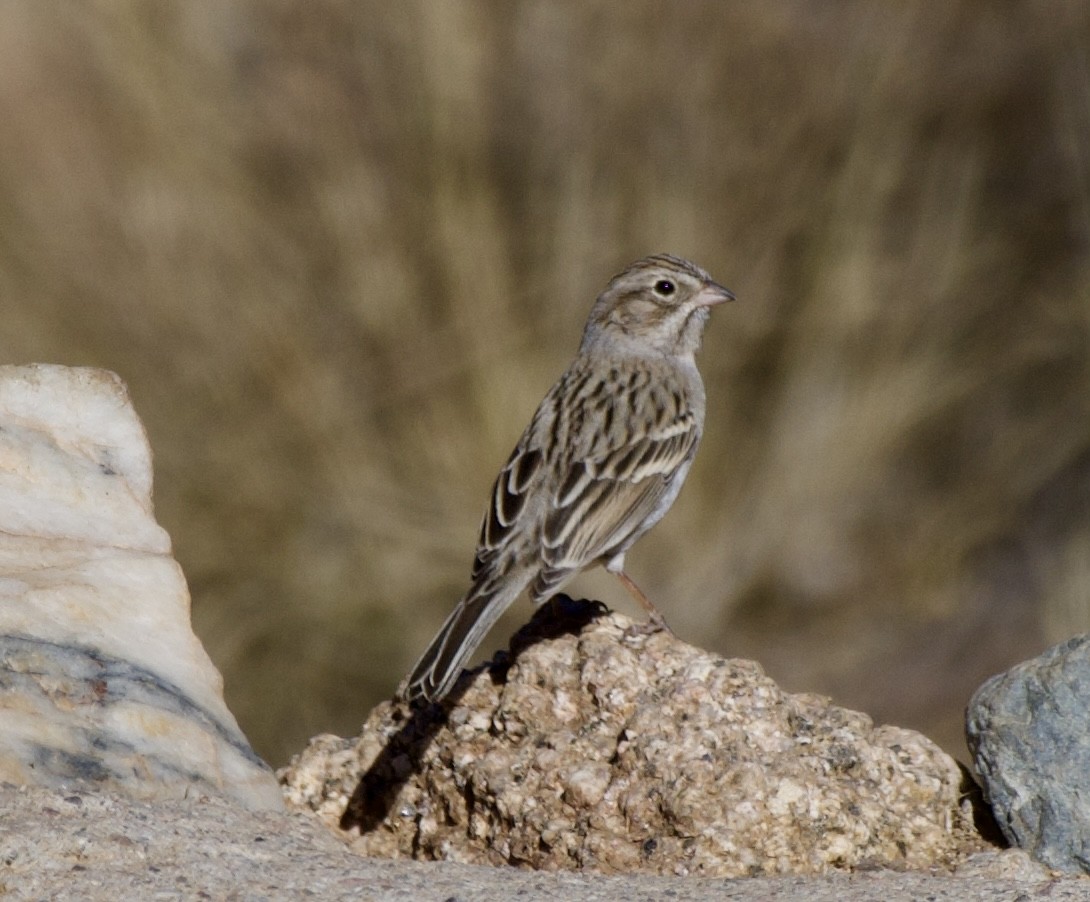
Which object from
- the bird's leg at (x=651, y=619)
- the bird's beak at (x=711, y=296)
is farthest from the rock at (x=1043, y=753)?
the bird's beak at (x=711, y=296)

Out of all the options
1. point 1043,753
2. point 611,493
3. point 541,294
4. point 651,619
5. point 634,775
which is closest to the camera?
point 1043,753

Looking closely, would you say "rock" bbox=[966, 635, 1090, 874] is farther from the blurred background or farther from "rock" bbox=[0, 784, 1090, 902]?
the blurred background

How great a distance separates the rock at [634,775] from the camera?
4.75m

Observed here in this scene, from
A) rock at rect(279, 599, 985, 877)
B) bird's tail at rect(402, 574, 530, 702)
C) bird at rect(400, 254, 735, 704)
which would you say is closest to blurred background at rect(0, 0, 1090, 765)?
bird at rect(400, 254, 735, 704)

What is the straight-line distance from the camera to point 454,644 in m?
5.25

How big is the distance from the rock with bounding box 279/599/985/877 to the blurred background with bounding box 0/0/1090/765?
4216 mm

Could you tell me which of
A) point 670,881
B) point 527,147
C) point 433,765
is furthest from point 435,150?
point 670,881

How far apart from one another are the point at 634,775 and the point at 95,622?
1388mm

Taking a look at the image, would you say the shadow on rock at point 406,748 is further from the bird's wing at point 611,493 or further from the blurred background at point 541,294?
the blurred background at point 541,294

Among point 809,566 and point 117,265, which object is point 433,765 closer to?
point 117,265

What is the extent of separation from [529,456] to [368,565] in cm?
361

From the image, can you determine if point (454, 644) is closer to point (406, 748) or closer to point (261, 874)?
point (406, 748)

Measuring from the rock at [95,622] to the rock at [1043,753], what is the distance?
1767 millimetres

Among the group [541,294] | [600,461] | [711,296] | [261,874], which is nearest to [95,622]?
[261,874]
